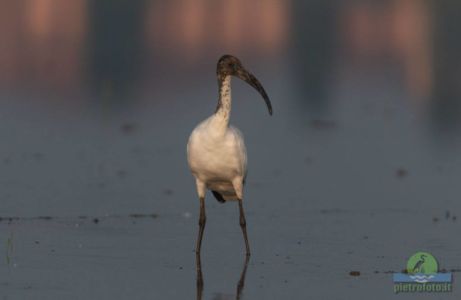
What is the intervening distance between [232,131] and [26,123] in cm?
791

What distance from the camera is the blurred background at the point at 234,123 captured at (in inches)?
512

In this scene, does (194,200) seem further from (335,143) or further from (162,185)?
(335,143)

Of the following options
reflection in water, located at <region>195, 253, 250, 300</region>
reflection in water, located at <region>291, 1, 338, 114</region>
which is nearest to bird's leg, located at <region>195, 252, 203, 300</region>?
reflection in water, located at <region>195, 253, 250, 300</region>

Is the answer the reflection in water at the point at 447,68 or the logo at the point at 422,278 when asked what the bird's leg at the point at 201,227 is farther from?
the reflection in water at the point at 447,68

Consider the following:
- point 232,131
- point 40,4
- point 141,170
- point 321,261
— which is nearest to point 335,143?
point 141,170

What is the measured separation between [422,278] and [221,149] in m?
2.59

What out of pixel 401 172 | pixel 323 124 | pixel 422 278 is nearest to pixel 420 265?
pixel 422 278

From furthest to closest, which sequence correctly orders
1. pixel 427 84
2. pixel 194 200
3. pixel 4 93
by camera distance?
1. pixel 427 84
2. pixel 4 93
3. pixel 194 200

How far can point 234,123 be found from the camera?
20.6 meters

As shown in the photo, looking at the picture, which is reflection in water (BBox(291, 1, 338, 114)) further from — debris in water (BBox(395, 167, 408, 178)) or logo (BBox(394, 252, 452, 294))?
logo (BBox(394, 252, 452, 294))

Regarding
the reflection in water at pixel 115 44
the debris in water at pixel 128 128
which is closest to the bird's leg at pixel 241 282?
the debris in water at pixel 128 128

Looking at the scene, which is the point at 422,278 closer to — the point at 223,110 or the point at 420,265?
the point at 420,265

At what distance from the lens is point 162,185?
1631 cm

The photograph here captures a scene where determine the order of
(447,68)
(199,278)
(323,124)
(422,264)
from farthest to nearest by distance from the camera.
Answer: (447,68) → (323,124) → (422,264) → (199,278)
